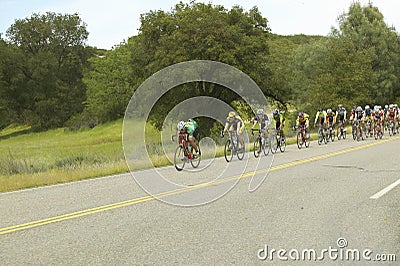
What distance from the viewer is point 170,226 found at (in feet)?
22.3

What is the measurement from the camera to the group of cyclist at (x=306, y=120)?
47.0 ft

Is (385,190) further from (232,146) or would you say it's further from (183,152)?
(232,146)

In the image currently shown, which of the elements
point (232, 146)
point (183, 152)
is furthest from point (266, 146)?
point (183, 152)

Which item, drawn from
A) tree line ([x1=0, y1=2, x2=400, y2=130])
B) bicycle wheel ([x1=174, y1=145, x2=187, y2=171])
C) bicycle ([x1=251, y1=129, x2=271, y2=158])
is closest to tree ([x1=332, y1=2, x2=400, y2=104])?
tree line ([x1=0, y1=2, x2=400, y2=130])

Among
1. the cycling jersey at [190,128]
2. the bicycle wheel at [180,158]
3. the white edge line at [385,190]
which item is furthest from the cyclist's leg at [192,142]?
the white edge line at [385,190]

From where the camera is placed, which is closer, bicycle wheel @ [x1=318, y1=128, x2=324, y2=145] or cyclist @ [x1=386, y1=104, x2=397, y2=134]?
bicycle wheel @ [x1=318, y1=128, x2=324, y2=145]

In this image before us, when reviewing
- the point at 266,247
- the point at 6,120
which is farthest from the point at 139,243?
the point at 6,120

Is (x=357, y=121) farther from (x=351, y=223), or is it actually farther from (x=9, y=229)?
(x=9, y=229)

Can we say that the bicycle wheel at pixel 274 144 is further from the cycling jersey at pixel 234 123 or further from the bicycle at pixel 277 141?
the cycling jersey at pixel 234 123

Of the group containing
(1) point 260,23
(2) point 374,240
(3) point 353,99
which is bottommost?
(2) point 374,240

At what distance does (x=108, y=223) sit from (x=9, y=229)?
1.41 meters

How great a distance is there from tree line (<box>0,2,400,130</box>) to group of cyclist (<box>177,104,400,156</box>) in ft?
29.1

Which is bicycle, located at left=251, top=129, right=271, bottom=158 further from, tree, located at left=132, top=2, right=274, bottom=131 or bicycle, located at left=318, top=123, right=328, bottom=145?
tree, located at left=132, top=2, right=274, bottom=131

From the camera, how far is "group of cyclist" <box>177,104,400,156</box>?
14.3 m
